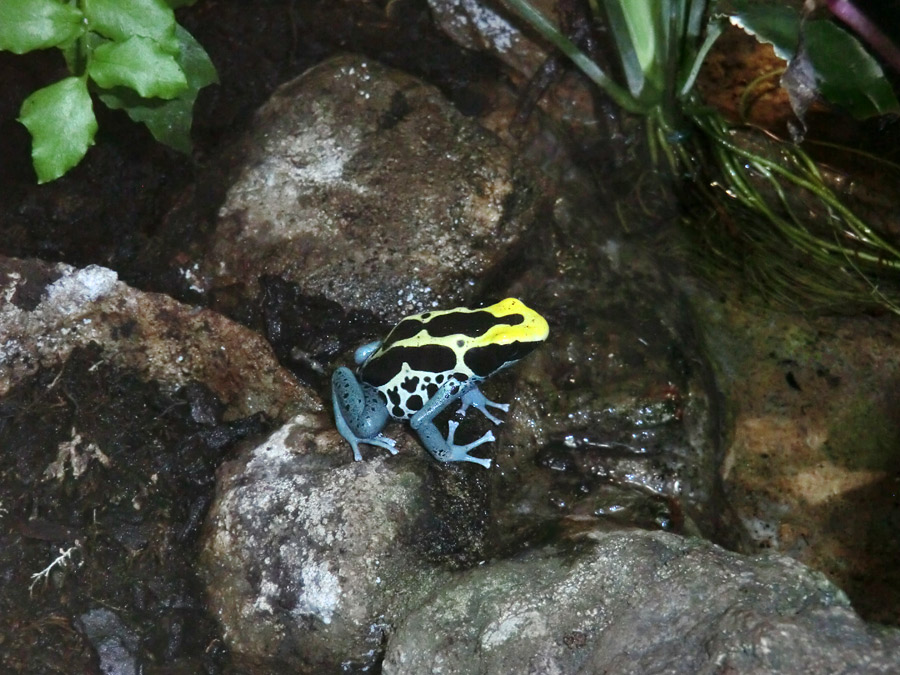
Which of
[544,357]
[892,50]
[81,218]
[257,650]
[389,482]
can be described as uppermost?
[892,50]

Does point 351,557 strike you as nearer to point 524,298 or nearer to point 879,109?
point 524,298

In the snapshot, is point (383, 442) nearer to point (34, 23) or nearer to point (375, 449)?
point (375, 449)

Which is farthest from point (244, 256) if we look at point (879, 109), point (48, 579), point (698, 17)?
point (879, 109)

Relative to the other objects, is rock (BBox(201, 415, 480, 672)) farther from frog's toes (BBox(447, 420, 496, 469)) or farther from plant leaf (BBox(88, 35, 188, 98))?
plant leaf (BBox(88, 35, 188, 98))

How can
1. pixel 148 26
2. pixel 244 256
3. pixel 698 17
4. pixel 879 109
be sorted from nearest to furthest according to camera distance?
pixel 148 26
pixel 879 109
pixel 244 256
pixel 698 17

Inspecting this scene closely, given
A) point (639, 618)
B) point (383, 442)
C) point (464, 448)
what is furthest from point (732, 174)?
point (639, 618)

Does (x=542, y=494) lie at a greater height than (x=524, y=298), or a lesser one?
lesser

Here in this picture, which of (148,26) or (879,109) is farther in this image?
(879,109)
